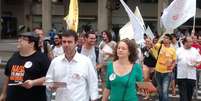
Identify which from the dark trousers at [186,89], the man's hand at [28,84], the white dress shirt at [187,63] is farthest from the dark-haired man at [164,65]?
the man's hand at [28,84]

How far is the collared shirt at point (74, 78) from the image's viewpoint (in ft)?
20.6

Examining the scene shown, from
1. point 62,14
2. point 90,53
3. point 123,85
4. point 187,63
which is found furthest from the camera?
point 62,14

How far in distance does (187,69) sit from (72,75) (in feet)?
19.7

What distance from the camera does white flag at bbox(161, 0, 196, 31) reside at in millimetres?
12969

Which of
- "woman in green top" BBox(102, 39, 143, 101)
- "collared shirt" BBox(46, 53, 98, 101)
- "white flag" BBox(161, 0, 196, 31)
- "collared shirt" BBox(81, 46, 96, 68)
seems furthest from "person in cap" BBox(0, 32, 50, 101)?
"white flag" BBox(161, 0, 196, 31)

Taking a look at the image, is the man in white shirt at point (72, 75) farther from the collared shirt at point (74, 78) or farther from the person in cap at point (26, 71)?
the person in cap at point (26, 71)

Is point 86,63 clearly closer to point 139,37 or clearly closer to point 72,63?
point 72,63

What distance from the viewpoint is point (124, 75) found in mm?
6473

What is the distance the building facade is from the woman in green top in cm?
3823

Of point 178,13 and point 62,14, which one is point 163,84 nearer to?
point 178,13

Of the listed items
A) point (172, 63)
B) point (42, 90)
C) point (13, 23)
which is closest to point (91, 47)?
point (172, 63)

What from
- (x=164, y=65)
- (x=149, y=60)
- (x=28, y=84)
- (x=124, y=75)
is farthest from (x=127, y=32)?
(x=28, y=84)

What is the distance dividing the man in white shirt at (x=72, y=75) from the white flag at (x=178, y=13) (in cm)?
682

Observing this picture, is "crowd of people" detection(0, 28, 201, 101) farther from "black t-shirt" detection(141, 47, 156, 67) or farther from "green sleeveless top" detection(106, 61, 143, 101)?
"black t-shirt" detection(141, 47, 156, 67)
